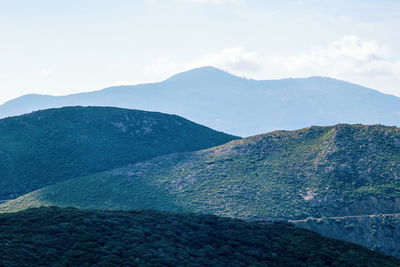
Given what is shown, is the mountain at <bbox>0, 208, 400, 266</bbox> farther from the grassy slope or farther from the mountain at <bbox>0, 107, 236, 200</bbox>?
the mountain at <bbox>0, 107, 236, 200</bbox>

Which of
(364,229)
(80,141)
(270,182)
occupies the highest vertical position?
(80,141)

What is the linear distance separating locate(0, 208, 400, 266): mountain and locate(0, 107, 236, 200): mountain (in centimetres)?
5454

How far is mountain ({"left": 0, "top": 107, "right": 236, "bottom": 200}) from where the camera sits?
347 feet

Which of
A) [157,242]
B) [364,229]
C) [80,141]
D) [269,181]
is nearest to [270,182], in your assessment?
[269,181]

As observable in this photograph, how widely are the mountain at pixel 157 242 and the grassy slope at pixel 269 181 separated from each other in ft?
77.6

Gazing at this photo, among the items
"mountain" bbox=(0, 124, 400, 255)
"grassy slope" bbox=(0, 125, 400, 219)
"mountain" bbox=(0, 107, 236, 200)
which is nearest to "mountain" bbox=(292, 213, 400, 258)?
"mountain" bbox=(0, 124, 400, 255)

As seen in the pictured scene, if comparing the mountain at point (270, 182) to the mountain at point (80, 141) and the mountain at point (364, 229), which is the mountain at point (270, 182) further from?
the mountain at point (80, 141)

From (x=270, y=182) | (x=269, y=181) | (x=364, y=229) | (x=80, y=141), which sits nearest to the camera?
(x=364, y=229)

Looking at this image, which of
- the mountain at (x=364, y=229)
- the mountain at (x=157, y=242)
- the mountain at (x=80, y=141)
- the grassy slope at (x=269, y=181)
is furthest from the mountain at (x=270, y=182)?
the mountain at (x=157, y=242)

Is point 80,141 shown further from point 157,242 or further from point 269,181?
point 157,242

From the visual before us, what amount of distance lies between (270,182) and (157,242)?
4869 cm

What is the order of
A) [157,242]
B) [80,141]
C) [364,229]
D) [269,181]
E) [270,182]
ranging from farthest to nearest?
[80,141], [269,181], [270,182], [364,229], [157,242]

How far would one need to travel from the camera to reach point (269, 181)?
89750mm

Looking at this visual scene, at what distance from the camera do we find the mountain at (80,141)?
10562cm
